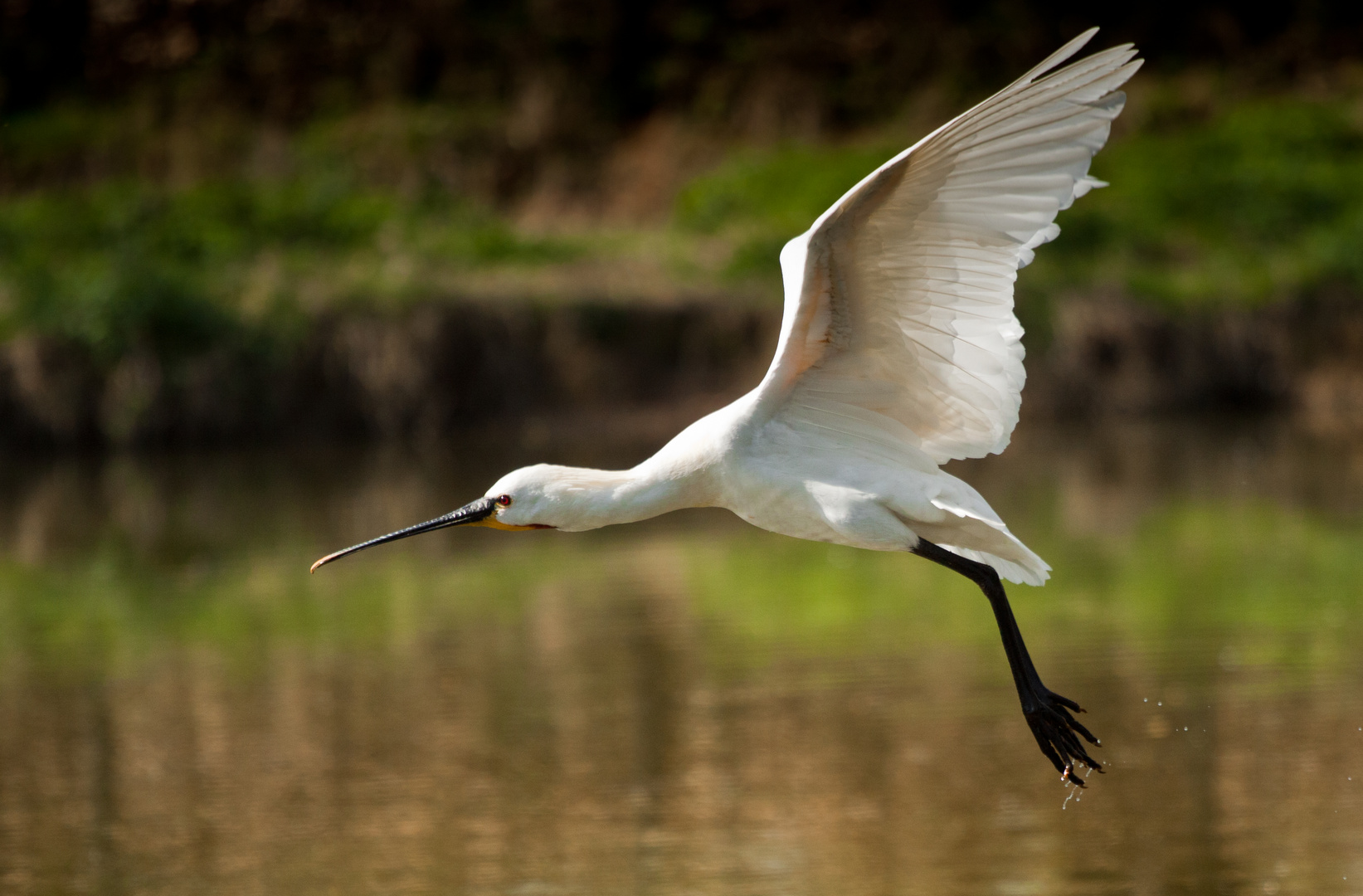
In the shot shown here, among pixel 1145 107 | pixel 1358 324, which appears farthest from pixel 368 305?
pixel 1145 107

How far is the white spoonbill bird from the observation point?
452 centimetres

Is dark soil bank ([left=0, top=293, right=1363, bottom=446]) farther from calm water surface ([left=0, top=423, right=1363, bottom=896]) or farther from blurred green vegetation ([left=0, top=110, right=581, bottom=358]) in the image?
calm water surface ([left=0, top=423, right=1363, bottom=896])

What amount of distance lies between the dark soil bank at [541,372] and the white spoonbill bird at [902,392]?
43.2 ft

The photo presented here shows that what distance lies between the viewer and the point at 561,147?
88.0ft

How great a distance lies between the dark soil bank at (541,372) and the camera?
57.6 feet

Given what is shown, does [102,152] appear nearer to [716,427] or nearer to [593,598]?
[593,598]

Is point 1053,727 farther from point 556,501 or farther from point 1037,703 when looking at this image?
point 556,501

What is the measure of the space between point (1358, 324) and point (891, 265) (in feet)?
48.8

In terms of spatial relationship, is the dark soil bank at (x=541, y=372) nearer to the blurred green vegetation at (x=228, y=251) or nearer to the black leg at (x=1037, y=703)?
the blurred green vegetation at (x=228, y=251)

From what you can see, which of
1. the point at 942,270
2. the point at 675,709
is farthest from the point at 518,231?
the point at 942,270

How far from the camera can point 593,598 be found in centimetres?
1026

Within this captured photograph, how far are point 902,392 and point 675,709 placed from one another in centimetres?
297

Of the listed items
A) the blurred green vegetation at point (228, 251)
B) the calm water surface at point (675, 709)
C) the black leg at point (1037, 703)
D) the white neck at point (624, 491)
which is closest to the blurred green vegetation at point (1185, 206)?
the blurred green vegetation at point (228, 251)

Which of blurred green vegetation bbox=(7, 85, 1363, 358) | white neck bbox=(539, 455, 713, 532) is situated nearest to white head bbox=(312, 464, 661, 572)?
white neck bbox=(539, 455, 713, 532)
